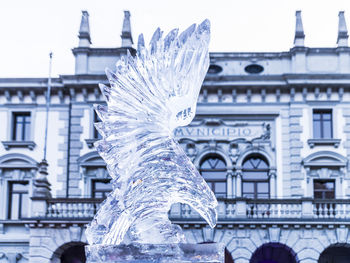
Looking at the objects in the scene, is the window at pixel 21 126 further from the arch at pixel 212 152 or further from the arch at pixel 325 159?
the arch at pixel 325 159

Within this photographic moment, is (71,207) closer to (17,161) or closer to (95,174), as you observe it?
(95,174)

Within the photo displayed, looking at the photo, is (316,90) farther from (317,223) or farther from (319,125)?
(317,223)

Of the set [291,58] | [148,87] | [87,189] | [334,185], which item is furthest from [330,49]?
[148,87]

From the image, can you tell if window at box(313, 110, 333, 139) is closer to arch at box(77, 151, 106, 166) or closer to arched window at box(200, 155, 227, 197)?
arched window at box(200, 155, 227, 197)

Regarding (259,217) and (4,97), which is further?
(4,97)

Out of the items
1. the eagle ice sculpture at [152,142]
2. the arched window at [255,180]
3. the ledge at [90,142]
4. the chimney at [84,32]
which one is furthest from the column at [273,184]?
the eagle ice sculpture at [152,142]

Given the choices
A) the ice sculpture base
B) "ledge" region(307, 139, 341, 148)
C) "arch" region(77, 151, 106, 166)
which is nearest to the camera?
the ice sculpture base

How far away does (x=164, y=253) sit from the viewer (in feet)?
30.9

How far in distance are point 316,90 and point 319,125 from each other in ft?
5.36

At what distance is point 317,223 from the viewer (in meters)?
28.3

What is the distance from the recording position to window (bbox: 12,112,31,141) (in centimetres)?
3259

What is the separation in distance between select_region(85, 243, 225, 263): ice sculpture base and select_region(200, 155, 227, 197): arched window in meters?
21.7

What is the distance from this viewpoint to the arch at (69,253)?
2870cm

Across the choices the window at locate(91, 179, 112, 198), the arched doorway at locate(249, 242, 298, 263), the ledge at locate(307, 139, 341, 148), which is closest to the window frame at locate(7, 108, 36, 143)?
the window at locate(91, 179, 112, 198)
